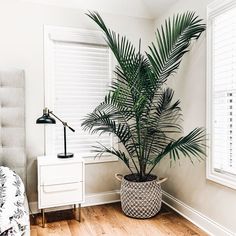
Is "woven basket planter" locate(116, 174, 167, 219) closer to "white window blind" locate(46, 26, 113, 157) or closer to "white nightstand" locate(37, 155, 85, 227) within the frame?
"white nightstand" locate(37, 155, 85, 227)

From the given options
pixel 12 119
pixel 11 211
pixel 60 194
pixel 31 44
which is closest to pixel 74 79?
pixel 31 44

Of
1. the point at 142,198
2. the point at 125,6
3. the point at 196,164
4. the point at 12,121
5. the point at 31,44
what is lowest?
the point at 142,198

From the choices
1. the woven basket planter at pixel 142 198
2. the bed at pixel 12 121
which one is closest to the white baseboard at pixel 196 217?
the woven basket planter at pixel 142 198

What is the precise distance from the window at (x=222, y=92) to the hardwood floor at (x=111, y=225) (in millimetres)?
632

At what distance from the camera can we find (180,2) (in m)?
2.78

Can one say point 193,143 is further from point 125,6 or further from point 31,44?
point 31,44

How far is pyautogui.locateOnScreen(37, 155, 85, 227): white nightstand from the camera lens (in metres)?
2.47

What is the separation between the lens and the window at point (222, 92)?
83.0 inches

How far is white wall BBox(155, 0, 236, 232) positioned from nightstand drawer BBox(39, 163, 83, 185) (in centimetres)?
115

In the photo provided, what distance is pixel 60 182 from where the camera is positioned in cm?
251

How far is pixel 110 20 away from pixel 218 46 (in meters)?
1.47

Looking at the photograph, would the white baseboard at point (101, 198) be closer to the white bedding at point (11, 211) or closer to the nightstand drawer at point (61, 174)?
the nightstand drawer at point (61, 174)

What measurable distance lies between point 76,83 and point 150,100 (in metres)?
0.97

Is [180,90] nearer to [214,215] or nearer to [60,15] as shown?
[214,215]
